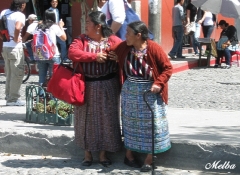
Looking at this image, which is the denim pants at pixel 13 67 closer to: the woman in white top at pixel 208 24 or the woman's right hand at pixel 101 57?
the woman's right hand at pixel 101 57

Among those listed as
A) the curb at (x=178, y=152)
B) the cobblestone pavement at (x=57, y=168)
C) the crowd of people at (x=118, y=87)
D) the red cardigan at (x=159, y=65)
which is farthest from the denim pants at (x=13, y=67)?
the red cardigan at (x=159, y=65)

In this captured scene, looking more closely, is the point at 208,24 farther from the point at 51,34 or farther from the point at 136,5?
the point at 51,34

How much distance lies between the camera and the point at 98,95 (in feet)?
22.4

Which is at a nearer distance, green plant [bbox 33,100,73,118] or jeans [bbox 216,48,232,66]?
green plant [bbox 33,100,73,118]

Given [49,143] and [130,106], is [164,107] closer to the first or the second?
[130,106]

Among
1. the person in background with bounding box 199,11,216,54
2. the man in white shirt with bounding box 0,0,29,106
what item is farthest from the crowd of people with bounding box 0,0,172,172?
the person in background with bounding box 199,11,216,54

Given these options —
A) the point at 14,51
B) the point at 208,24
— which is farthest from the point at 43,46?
the point at 208,24

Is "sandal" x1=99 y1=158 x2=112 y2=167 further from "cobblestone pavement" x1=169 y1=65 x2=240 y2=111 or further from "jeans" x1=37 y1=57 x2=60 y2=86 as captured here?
"jeans" x1=37 y1=57 x2=60 y2=86

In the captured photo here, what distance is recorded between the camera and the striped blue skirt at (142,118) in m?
6.54

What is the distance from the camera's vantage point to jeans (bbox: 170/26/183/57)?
17062 mm

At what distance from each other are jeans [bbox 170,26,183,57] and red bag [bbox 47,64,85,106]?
10.4m

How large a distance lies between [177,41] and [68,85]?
416 inches

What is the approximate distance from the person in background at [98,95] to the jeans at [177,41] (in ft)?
33.5

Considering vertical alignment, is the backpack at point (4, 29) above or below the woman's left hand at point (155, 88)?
above
